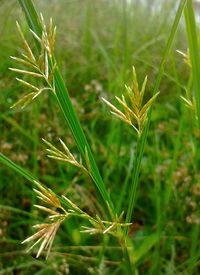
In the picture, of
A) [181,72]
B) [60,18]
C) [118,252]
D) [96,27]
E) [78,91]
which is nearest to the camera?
[118,252]

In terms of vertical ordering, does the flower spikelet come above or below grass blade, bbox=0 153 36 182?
above

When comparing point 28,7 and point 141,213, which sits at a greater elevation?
point 28,7

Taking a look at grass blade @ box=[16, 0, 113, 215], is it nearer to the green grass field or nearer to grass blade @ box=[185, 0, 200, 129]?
the green grass field

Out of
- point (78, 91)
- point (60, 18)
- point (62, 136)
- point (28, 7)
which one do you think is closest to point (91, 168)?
point (28, 7)

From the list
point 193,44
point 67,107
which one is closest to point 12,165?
point 67,107

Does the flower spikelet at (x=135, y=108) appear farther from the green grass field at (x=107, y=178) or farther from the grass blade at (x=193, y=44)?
the grass blade at (x=193, y=44)

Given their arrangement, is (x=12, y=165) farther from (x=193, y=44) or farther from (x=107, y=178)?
(x=107, y=178)

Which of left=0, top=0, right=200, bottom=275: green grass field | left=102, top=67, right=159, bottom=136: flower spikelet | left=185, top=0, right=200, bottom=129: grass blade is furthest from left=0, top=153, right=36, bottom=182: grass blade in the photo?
left=185, top=0, right=200, bottom=129: grass blade

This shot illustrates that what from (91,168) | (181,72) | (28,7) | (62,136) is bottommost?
(181,72)


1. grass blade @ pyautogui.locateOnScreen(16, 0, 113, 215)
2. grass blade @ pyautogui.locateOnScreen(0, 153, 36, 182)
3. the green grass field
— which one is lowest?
the green grass field

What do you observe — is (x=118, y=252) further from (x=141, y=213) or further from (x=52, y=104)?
(x=52, y=104)

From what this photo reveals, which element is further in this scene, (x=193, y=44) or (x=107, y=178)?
(x=107, y=178)
